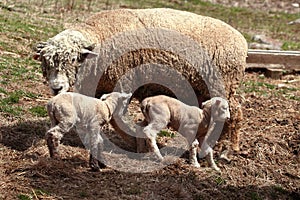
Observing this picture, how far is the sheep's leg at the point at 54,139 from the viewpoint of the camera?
6426mm

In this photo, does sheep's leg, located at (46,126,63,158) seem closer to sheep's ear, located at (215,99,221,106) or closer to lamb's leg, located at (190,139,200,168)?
lamb's leg, located at (190,139,200,168)

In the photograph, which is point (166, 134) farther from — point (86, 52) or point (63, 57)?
point (63, 57)

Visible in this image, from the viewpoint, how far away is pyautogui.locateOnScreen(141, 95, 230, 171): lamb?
22.6 feet

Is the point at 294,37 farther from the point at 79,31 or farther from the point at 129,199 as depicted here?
the point at 129,199

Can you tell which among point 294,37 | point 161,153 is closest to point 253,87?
point 161,153

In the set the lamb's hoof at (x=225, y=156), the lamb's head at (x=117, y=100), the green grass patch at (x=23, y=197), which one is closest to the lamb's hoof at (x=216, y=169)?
the lamb's hoof at (x=225, y=156)

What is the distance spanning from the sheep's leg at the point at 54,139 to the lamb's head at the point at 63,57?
0.66 metres

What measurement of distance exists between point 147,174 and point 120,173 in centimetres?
31

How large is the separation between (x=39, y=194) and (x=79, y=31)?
92.9 inches

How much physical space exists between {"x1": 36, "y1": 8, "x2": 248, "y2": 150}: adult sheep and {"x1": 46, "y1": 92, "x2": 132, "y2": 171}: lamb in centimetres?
46

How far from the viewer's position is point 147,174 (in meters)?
6.74

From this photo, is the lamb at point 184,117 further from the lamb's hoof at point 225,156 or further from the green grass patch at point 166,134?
the green grass patch at point 166,134

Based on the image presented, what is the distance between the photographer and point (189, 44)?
25.0ft

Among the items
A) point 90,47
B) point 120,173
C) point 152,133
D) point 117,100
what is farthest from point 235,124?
point 90,47
